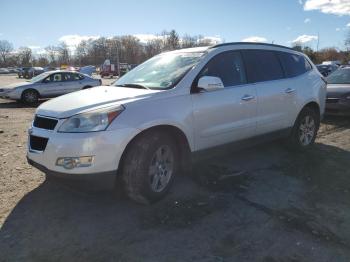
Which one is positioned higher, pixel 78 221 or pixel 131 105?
pixel 131 105

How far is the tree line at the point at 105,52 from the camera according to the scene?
9331cm

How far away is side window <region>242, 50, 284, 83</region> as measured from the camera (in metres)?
5.43

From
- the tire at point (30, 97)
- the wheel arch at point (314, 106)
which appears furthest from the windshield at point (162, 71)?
the tire at point (30, 97)

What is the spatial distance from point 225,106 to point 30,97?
13.0 metres

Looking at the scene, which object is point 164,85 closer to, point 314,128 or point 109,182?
point 109,182

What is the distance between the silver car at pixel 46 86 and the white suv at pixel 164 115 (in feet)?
38.6

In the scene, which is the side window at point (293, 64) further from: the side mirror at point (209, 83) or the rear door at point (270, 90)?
the side mirror at point (209, 83)

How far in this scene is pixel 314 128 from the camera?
6902 mm

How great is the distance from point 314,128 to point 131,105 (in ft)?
14.2

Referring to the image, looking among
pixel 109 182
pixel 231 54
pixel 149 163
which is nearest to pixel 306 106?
pixel 231 54

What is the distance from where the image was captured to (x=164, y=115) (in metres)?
4.16

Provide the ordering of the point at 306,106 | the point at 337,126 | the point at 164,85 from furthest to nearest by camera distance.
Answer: the point at 337,126 < the point at 306,106 < the point at 164,85

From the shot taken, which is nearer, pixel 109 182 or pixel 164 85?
pixel 109 182

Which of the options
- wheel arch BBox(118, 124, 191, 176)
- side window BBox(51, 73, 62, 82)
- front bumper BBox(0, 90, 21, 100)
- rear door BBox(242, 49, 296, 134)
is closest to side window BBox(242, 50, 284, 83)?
rear door BBox(242, 49, 296, 134)
